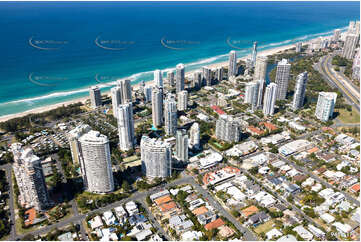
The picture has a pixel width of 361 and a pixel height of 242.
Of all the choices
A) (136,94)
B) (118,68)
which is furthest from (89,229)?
(118,68)

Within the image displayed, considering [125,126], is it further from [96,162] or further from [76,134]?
[96,162]

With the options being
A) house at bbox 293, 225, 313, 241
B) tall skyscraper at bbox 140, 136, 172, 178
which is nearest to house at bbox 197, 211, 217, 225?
tall skyscraper at bbox 140, 136, 172, 178

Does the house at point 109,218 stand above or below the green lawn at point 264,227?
above

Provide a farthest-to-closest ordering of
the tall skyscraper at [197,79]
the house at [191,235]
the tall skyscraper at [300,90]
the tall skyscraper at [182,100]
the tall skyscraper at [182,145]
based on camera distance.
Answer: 1. the tall skyscraper at [197,79]
2. the tall skyscraper at [182,100]
3. the tall skyscraper at [300,90]
4. the tall skyscraper at [182,145]
5. the house at [191,235]

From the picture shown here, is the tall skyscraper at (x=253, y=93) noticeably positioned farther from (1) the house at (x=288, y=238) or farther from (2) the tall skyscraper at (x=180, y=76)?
(1) the house at (x=288, y=238)

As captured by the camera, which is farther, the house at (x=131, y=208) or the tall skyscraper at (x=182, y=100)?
the tall skyscraper at (x=182, y=100)

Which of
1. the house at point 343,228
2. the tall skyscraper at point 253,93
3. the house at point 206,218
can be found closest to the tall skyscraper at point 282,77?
the tall skyscraper at point 253,93

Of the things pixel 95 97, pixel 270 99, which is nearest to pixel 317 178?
pixel 270 99
